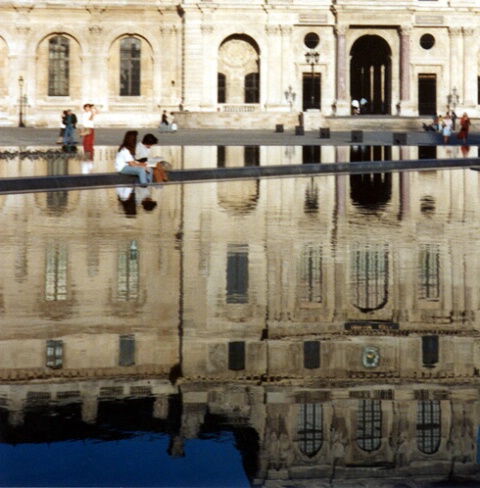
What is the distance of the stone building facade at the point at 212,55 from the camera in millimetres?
68875

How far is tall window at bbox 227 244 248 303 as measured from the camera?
10305mm

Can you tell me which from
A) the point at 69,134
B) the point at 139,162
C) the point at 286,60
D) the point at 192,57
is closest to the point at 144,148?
the point at 139,162

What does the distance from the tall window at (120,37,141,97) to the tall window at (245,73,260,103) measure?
6.14 meters

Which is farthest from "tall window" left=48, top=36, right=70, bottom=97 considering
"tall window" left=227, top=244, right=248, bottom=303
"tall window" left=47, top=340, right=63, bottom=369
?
"tall window" left=47, top=340, right=63, bottom=369

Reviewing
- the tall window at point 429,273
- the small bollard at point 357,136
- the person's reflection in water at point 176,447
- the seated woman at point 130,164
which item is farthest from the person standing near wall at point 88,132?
the person's reflection in water at point 176,447

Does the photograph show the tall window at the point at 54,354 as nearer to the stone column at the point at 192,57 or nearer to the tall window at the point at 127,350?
Result: the tall window at the point at 127,350

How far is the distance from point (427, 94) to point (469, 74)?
2.68 m

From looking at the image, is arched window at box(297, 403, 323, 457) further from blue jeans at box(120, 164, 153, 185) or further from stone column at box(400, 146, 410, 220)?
blue jeans at box(120, 164, 153, 185)

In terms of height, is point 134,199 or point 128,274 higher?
point 134,199

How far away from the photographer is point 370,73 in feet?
246

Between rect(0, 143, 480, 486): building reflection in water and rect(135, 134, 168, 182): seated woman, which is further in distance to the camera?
rect(135, 134, 168, 182): seated woman

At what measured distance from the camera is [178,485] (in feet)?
16.2

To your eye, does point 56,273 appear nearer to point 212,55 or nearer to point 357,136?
point 357,136

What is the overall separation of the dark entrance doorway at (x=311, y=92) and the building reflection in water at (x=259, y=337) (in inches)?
2102
